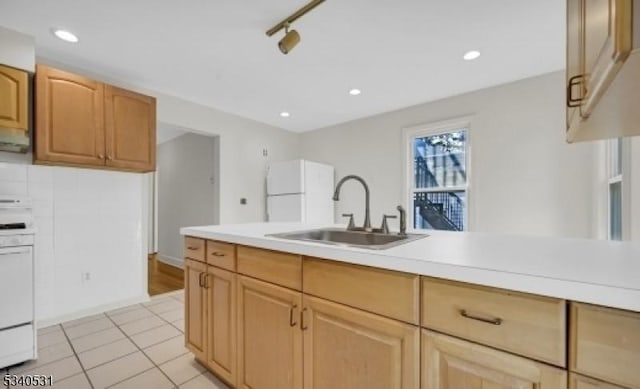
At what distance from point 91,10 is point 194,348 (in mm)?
2340

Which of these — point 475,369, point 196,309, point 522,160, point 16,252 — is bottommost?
point 196,309

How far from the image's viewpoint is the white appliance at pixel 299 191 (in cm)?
399

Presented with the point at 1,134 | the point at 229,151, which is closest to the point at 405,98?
the point at 229,151

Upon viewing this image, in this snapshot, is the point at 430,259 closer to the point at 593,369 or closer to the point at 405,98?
the point at 593,369

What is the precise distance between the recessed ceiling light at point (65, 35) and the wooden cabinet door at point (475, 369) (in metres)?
3.08

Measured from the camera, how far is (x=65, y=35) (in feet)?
7.09

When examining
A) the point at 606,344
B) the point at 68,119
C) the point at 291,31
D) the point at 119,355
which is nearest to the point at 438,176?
the point at 291,31

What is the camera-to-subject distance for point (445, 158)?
3600 millimetres

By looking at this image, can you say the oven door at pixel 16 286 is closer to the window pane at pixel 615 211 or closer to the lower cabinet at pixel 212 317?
the lower cabinet at pixel 212 317

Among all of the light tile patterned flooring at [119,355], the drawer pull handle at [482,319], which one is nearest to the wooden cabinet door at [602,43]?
the drawer pull handle at [482,319]

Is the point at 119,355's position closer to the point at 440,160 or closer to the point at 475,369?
the point at 475,369

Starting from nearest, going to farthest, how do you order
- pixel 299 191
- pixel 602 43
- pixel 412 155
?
pixel 602 43, pixel 412 155, pixel 299 191

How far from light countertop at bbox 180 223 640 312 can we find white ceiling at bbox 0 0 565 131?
162 cm

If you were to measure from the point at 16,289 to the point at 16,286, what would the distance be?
0.02 metres
